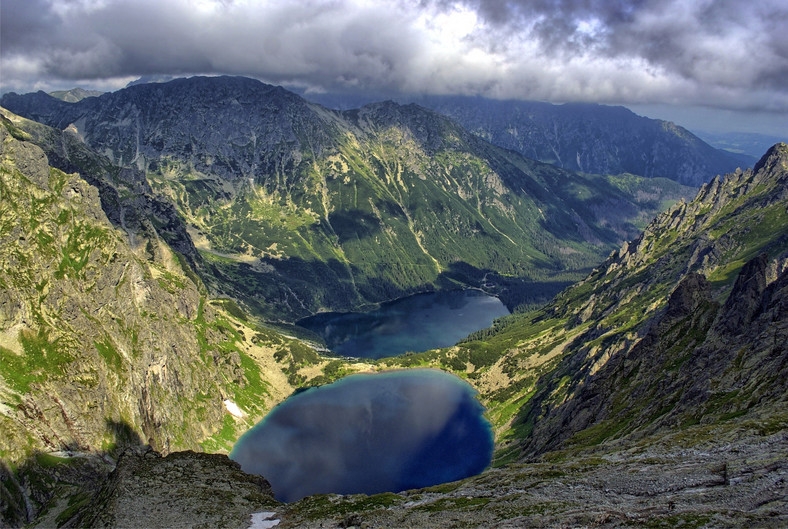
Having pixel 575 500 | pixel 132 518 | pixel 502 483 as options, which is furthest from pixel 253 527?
pixel 575 500

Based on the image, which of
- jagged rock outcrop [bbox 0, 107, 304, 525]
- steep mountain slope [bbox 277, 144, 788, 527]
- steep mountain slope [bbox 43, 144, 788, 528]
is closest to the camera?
steep mountain slope [bbox 277, 144, 788, 527]

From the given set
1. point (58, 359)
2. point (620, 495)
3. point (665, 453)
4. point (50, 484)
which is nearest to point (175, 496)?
point (50, 484)

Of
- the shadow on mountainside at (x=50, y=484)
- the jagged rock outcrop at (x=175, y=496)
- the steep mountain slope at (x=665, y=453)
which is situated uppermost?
the steep mountain slope at (x=665, y=453)

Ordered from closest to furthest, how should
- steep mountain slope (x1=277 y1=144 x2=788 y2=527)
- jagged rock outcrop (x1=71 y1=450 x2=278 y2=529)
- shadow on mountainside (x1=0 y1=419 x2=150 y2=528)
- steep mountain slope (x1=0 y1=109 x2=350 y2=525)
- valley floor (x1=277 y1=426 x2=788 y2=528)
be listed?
valley floor (x1=277 y1=426 x2=788 y2=528), steep mountain slope (x1=277 y1=144 x2=788 y2=527), jagged rock outcrop (x1=71 y1=450 x2=278 y2=529), shadow on mountainside (x1=0 y1=419 x2=150 y2=528), steep mountain slope (x1=0 y1=109 x2=350 y2=525)

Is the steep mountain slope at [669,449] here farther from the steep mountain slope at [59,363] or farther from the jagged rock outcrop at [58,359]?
the jagged rock outcrop at [58,359]

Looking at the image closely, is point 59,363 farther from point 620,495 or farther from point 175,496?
point 620,495

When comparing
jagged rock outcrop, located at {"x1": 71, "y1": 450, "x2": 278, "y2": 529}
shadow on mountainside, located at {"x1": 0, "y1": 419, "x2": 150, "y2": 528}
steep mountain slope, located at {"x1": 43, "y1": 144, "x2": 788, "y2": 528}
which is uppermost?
steep mountain slope, located at {"x1": 43, "y1": 144, "x2": 788, "y2": 528}

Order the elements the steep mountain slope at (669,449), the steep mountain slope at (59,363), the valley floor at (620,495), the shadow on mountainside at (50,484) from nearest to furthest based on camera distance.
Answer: the valley floor at (620,495)
the steep mountain slope at (669,449)
the shadow on mountainside at (50,484)
the steep mountain slope at (59,363)

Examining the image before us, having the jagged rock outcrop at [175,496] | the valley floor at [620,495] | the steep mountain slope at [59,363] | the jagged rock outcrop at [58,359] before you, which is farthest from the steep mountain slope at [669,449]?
the jagged rock outcrop at [58,359]

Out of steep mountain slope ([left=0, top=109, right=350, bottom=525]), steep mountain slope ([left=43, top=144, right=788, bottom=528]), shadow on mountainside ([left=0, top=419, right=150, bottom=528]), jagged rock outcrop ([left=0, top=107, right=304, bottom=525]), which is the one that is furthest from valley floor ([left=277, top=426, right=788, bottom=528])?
jagged rock outcrop ([left=0, top=107, right=304, bottom=525])

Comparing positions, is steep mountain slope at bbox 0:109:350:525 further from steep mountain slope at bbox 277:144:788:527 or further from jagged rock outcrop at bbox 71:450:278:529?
steep mountain slope at bbox 277:144:788:527

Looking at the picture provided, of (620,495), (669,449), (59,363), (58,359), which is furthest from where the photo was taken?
(58,359)

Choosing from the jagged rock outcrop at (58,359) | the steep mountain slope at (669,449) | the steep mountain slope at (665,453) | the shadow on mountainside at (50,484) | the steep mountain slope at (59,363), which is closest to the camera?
the steep mountain slope at (669,449)

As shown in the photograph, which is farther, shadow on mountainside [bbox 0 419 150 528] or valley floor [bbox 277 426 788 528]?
shadow on mountainside [bbox 0 419 150 528]
